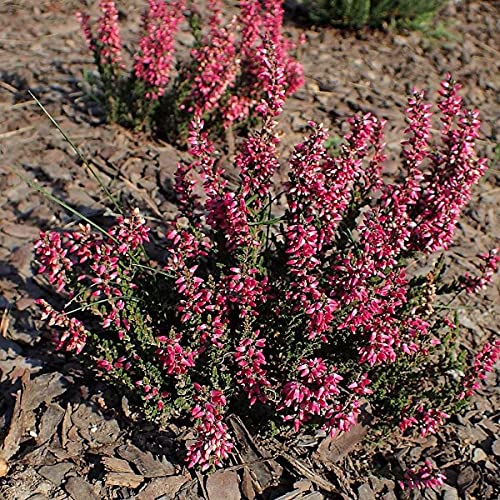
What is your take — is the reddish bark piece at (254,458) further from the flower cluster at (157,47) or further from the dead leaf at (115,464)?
the flower cluster at (157,47)

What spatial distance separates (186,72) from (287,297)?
2188 mm

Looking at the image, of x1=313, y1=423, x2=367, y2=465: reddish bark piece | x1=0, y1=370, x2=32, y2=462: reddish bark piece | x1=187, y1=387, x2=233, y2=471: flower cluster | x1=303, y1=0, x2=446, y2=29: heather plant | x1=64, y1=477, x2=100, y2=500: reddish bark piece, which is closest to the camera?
x1=187, y1=387, x2=233, y2=471: flower cluster

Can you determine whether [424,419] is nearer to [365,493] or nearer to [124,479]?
[365,493]

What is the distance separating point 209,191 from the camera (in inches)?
108

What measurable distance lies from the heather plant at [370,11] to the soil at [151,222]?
0.11 metres

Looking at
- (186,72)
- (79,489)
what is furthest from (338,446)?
(186,72)

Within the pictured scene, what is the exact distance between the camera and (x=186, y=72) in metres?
4.31

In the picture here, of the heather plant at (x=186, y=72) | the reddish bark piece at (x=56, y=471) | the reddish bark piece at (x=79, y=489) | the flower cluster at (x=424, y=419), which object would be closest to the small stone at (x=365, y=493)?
the flower cluster at (x=424, y=419)

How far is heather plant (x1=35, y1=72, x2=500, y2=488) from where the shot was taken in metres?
2.56

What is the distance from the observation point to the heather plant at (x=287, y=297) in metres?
2.56

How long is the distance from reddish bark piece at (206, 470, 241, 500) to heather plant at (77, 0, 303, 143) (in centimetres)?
195

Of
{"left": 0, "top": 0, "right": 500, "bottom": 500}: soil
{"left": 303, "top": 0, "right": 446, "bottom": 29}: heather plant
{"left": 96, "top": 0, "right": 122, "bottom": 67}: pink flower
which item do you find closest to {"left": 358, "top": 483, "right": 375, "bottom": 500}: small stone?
{"left": 0, "top": 0, "right": 500, "bottom": 500}: soil

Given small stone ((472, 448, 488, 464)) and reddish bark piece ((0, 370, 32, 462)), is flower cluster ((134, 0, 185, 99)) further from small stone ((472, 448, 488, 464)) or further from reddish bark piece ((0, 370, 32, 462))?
small stone ((472, 448, 488, 464))

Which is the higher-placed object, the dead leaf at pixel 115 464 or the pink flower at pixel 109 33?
the pink flower at pixel 109 33
